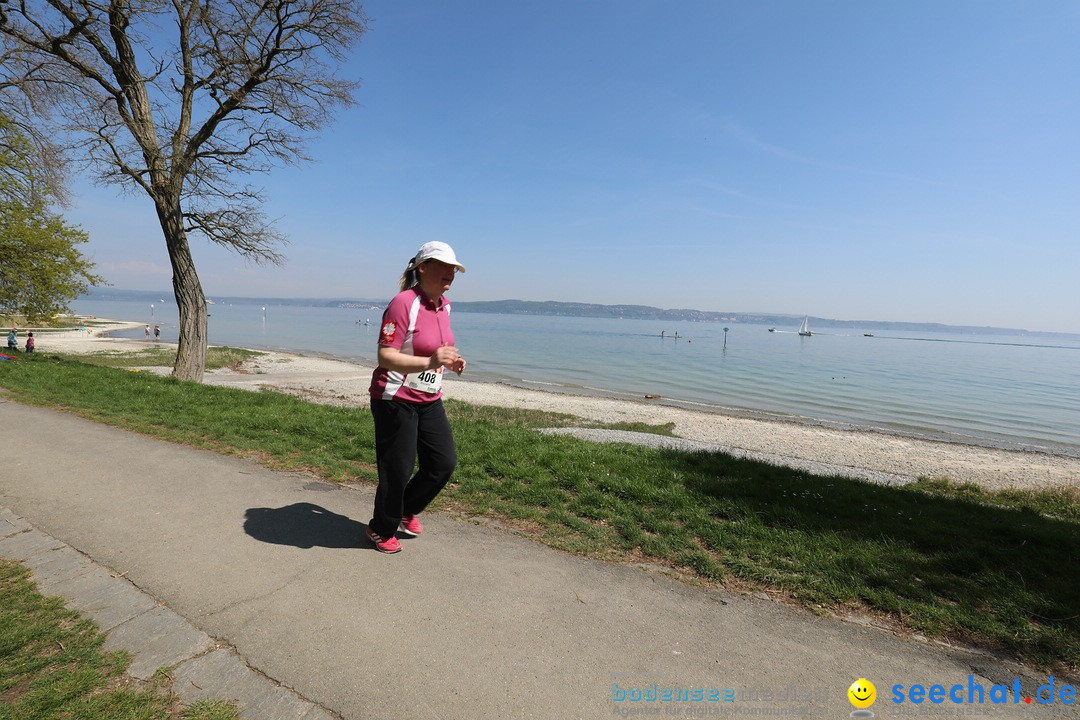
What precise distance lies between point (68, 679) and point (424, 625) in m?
1.51

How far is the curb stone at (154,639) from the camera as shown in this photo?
2.20 m

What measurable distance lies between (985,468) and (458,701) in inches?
642

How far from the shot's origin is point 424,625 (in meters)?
2.80

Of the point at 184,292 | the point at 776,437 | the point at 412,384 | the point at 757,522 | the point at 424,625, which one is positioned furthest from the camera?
the point at 776,437

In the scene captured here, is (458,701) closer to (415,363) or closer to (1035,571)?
(415,363)

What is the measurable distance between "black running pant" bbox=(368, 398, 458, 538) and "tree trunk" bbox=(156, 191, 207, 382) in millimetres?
11578

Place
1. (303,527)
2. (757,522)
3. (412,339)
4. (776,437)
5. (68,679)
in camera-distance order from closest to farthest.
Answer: (68,679)
(412,339)
(303,527)
(757,522)
(776,437)

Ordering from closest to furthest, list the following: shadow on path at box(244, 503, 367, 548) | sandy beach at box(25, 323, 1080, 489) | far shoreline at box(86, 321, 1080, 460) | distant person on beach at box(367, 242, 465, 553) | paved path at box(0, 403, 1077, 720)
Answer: paved path at box(0, 403, 1077, 720) → distant person on beach at box(367, 242, 465, 553) → shadow on path at box(244, 503, 367, 548) → sandy beach at box(25, 323, 1080, 489) → far shoreline at box(86, 321, 1080, 460)

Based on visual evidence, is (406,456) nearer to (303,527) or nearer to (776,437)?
(303,527)

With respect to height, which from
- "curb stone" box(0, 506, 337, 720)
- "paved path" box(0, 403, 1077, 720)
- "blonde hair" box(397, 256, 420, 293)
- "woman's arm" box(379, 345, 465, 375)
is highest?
"blonde hair" box(397, 256, 420, 293)

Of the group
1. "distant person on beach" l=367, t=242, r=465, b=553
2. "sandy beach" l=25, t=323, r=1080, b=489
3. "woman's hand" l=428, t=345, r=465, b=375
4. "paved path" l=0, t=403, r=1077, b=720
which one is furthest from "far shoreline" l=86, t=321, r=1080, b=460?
"woman's hand" l=428, t=345, r=465, b=375

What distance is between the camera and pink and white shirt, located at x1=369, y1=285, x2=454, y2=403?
10.8ft

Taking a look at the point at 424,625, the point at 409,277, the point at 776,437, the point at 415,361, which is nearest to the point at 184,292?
the point at 409,277

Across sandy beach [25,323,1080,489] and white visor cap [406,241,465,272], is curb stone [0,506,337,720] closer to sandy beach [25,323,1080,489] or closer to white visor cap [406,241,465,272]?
white visor cap [406,241,465,272]
